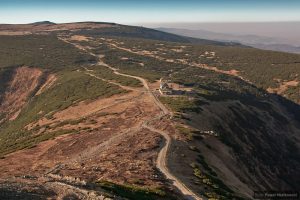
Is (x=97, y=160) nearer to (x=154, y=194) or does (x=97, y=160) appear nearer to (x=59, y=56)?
(x=154, y=194)

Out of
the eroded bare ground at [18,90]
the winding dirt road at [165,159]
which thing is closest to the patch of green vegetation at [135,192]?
the winding dirt road at [165,159]

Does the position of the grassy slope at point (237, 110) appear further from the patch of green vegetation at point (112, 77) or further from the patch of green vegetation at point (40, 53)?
the patch of green vegetation at point (40, 53)

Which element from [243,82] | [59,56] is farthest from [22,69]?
[243,82]

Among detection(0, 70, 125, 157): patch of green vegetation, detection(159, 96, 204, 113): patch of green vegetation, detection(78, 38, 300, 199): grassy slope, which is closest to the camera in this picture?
detection(78, 38, 300, 199): grassy slope

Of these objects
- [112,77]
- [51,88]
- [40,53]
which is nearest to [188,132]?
[112,77]

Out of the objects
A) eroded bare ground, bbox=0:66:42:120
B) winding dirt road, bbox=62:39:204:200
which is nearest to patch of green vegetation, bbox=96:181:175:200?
winding dirt road, bbox=62:39:204:200

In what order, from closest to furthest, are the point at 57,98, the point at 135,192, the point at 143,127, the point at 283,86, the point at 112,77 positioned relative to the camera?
1. the point at 135,192
2. the point at 143,127
3. the point at 57,98
4. the point at 112,77
5. the point at 283,86

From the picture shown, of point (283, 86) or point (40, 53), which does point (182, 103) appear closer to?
point (283, 86)

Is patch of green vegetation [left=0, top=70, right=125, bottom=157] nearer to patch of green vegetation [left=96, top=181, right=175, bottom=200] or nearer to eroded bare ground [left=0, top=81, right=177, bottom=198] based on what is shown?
eroded bare ground [left=0, top=81, right=177, bottom=198]
